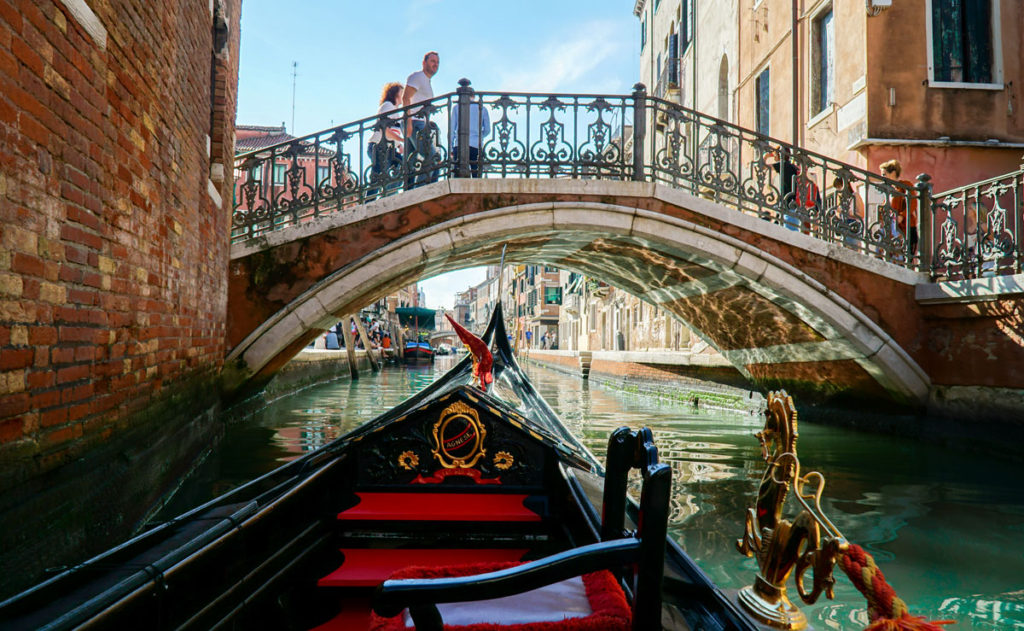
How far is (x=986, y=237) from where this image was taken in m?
3.82

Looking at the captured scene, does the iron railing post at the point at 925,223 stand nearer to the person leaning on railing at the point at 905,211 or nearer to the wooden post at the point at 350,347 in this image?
the person leaning on railing at the point at 905,211

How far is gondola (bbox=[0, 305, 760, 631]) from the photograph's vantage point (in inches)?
25.3

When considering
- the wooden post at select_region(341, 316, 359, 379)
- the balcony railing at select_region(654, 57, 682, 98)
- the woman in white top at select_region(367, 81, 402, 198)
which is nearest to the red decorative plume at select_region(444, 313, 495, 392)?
the woman in white top at select_region(367, 81, 402, 198)

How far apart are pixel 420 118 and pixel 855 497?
3180mm

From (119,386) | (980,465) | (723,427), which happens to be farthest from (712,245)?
(119,386)

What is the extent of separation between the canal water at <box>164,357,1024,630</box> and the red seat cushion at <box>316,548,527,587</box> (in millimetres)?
774

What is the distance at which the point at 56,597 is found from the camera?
0.75 metres

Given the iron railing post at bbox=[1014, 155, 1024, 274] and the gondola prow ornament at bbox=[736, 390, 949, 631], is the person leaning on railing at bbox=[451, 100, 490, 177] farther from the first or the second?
the gondola prow ornament at bbox=[736, 390, 949, 631]

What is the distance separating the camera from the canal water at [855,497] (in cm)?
182

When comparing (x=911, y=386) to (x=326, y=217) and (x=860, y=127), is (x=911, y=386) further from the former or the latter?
(x=326, y=217)

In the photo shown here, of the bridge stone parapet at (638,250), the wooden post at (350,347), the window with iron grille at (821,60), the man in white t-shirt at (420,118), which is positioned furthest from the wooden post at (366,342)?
the window with iron grille at (821,60)

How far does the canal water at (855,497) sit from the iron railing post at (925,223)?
117 cm

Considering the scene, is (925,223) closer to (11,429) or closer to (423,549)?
(423,549)

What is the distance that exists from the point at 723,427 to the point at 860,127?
2683 millimetres
